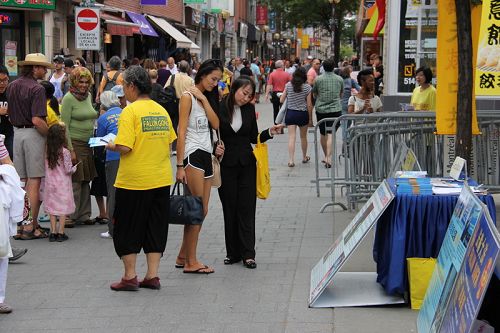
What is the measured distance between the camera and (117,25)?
85.4 ft

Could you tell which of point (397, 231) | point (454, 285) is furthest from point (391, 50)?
point (454, 285)

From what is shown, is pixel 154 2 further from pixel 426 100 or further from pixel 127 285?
pixel 127 285

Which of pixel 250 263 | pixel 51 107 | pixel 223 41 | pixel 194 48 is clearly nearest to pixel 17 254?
pixel 51 107

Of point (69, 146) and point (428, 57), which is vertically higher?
point (428, 57)

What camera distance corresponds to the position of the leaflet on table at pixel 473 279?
146 inches

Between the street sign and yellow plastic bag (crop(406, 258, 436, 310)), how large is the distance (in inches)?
514

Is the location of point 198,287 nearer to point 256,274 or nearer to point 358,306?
point 256,274

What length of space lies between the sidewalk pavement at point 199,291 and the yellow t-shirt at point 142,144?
89 cm

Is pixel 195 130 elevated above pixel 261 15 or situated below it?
below

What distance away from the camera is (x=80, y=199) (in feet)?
31.5

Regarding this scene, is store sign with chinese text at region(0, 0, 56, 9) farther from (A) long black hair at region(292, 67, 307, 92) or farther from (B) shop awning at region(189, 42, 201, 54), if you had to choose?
(B) shop awning at region(189, 42, 201, 54)

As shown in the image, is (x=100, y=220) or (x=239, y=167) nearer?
(x=239, y=167)

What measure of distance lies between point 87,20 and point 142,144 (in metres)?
12.0

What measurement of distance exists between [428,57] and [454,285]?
10.1 m
